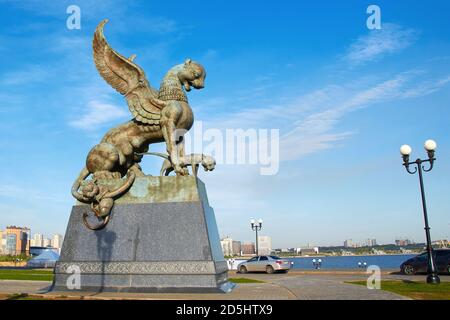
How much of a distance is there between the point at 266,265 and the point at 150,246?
14.1 m

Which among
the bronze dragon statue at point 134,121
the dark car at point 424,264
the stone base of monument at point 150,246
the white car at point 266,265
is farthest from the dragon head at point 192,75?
the white car at point 266,265

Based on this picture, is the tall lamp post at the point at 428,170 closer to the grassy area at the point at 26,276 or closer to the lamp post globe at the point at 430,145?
the lamp post globe at the point at 430,145

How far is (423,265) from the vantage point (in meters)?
17.4

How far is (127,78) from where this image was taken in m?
9.73

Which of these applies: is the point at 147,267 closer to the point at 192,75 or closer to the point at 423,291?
the point at 192,75

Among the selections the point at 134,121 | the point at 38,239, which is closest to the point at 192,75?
the point at 134,121

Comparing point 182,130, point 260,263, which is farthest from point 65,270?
point 260,263

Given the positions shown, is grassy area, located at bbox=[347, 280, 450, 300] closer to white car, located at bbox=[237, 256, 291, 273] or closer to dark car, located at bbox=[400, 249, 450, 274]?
dark car, located at bbox=[400, 249, 450, 274]

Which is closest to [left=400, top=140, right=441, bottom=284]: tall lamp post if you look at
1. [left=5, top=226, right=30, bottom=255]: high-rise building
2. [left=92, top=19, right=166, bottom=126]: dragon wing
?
[left=92, top=19, right=166, bottom=126]: dragon wing

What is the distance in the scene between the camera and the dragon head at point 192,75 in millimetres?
9492
